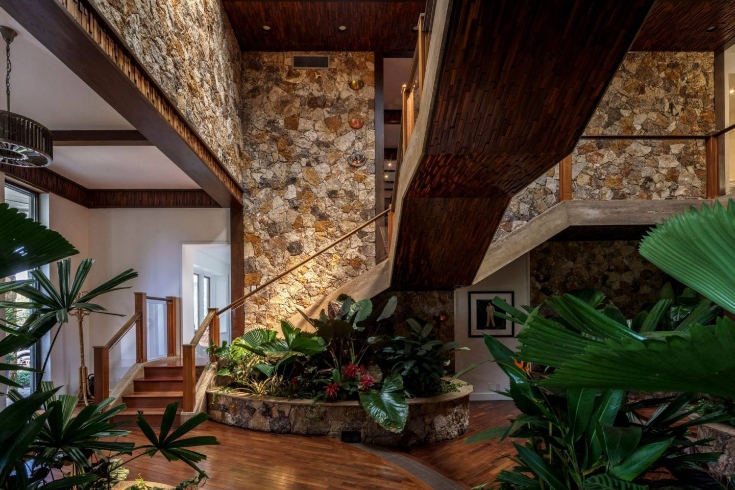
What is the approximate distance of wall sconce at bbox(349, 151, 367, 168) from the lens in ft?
22.2

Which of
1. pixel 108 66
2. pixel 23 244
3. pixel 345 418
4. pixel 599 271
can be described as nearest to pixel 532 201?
pixel 599 271

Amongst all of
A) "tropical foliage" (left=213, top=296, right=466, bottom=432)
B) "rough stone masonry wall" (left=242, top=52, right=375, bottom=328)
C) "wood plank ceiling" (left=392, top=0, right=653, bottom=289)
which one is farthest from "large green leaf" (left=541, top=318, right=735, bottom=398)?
"rough stone masonry wall" (left=242, top=52, right=375, bottom=328)

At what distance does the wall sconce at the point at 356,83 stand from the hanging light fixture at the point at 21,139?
4179mm

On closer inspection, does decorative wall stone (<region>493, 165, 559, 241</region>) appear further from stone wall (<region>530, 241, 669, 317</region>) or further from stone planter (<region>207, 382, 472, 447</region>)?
stone planter (<region>207, 382, 472, 447</region>)

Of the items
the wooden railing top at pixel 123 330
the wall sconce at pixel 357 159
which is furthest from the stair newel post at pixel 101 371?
the wall sconce at pixel 357 159

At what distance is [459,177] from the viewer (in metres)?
3.67

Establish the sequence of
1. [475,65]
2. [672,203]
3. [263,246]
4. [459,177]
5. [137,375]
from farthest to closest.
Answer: [263,246]
[137,375]
[672,203]
[459,177]
[475,65]

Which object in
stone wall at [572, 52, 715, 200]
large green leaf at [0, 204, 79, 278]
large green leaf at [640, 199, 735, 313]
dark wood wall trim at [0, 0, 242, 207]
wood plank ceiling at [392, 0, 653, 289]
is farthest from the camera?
stone wall at [572, 52, 715, 200]

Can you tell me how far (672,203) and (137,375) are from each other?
21.3ft

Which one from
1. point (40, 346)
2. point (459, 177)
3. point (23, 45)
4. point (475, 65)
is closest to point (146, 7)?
point (23, 45)

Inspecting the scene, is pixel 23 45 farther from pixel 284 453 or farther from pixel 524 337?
pixel 524 337

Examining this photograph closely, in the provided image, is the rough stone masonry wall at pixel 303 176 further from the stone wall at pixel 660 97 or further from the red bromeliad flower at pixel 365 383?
the stone wall at pixel 660 97

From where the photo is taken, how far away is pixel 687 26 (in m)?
5.98

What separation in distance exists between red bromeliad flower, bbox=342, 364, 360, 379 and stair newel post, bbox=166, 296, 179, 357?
3171 mm
